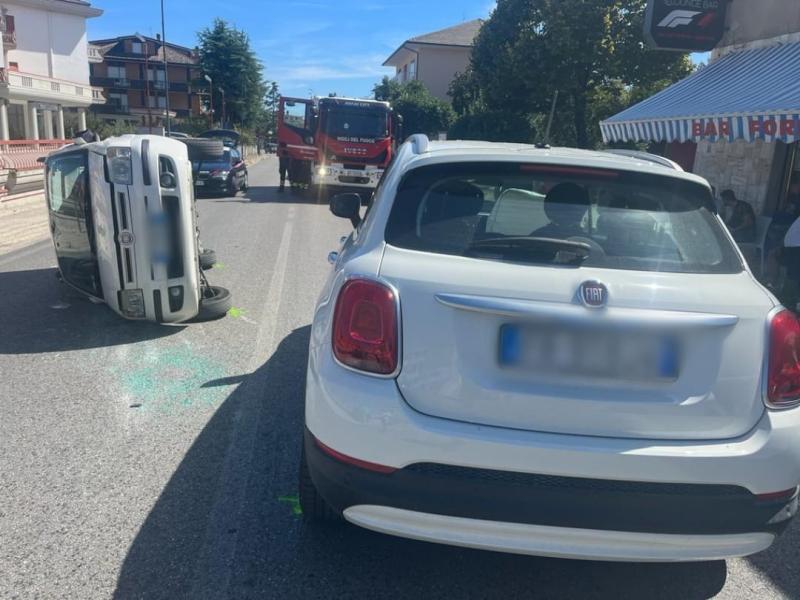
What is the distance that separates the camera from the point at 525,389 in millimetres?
2373

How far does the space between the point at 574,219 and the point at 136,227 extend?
4005 mm

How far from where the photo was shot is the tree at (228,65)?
187 ft

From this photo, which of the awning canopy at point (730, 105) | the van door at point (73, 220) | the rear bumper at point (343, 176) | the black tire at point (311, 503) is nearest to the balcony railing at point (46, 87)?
the rear bumper at point (343, 176)

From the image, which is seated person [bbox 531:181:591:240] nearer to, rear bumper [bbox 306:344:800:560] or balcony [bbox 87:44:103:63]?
rear bumper [bbox 306:344:800:560]

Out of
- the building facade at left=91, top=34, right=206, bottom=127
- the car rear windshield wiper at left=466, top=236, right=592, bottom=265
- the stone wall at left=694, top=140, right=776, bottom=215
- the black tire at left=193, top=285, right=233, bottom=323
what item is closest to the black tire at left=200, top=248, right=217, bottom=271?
the black tire at left=193, top=285, right=233, bottom=323

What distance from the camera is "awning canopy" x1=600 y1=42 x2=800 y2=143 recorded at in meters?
8.41

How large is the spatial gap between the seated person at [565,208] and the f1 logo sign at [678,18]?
1217 cm

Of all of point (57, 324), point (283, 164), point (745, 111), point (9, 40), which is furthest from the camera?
point (9, 40)

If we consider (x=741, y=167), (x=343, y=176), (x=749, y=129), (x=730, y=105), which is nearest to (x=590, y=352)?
(x=749, y=129)

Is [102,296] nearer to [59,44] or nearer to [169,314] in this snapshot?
[169,314]

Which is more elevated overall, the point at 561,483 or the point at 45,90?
the point at 45,90

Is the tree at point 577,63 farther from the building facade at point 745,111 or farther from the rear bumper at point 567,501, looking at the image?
the rear bumper at point 567,501

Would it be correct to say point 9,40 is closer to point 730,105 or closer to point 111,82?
point 111,82

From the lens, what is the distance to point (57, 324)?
20.5ft
